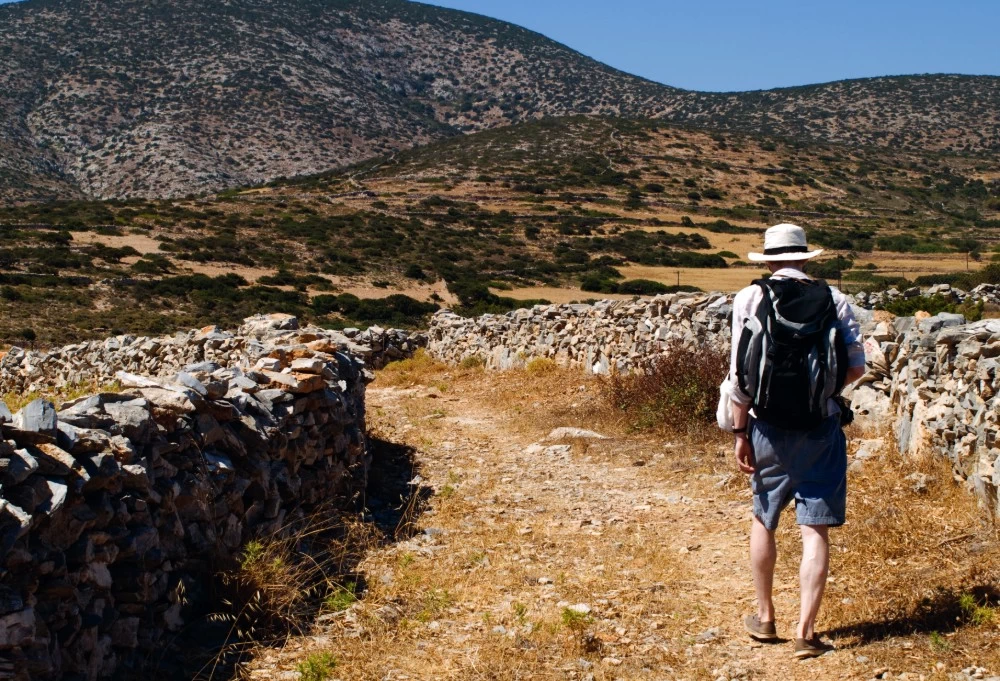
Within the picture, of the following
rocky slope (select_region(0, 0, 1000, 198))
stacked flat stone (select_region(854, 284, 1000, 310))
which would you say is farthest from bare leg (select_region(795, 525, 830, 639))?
rocky slope (select_region(0, 0, 1000, 198))

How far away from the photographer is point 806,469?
4.29 metres

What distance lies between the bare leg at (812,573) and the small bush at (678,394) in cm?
478

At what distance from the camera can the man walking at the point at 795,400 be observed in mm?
4172

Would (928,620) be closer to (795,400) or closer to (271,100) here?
(795,400)

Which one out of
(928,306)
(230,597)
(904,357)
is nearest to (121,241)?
(928,306)

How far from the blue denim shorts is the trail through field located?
66cm

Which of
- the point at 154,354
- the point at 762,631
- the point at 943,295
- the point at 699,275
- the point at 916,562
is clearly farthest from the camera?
the point at 699,275

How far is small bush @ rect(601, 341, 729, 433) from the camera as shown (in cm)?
930

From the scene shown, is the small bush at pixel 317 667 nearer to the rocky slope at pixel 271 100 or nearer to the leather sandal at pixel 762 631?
the leather sandal at pixel 762 631

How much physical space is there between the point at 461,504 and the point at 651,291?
27.3 meters

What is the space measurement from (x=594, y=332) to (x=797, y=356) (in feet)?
34.0

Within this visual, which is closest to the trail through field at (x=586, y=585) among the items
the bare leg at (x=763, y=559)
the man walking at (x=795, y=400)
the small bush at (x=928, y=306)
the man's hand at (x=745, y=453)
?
the bare leg at (x=763, y=559)

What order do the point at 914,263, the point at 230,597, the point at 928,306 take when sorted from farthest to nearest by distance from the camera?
the point at 914,263
the point at 928,306
the point at 230,597

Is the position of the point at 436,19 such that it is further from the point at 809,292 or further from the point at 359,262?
the point at 809,292
